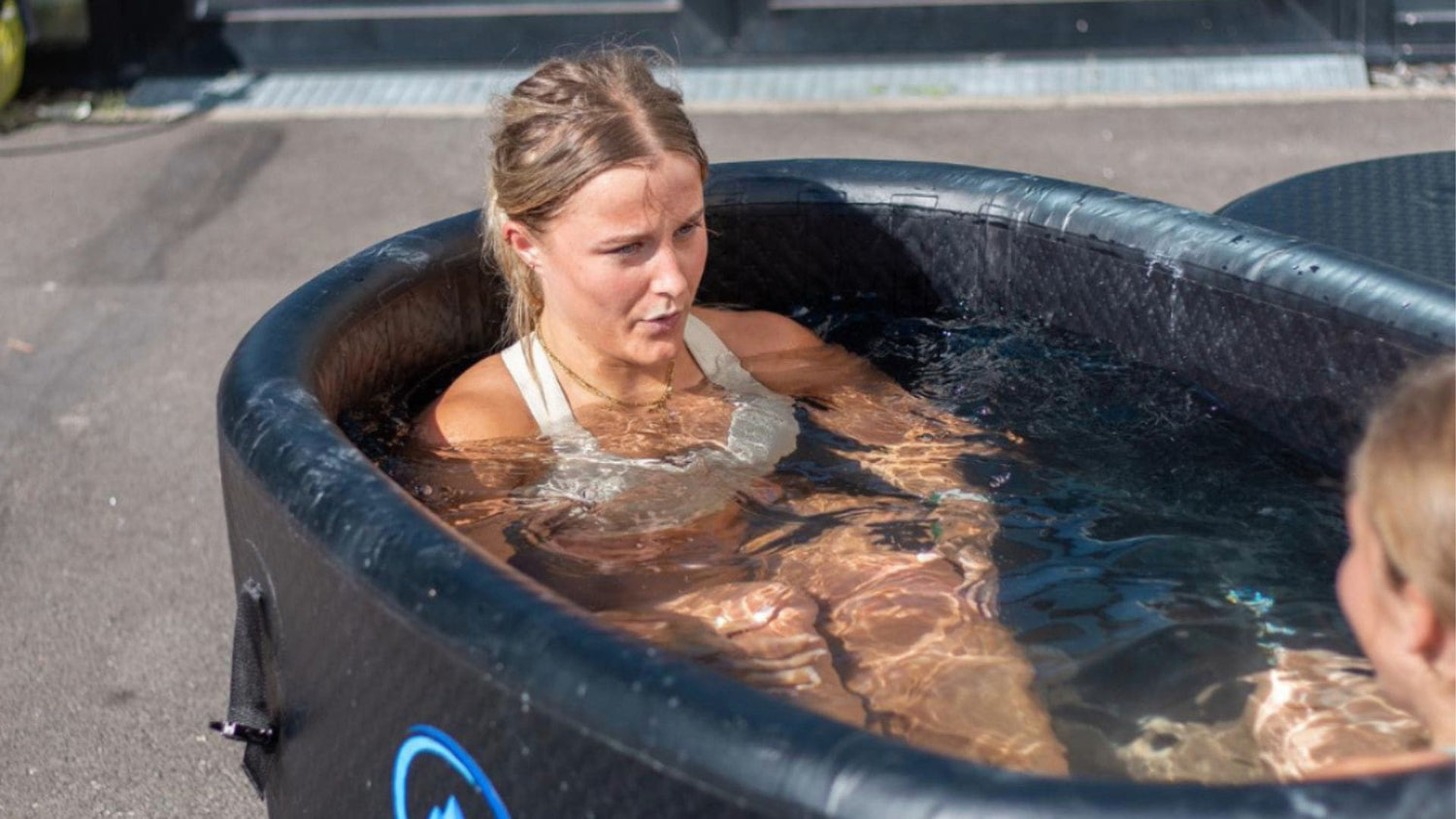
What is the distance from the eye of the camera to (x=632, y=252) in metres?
2.39

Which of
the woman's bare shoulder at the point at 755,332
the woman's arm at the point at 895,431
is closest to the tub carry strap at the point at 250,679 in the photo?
the woman's arm at the point at 895,431

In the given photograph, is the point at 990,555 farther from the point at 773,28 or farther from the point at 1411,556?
the point at 773,28

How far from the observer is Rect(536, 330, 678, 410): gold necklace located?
2623 mm

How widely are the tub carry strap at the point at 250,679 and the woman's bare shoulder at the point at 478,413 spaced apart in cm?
54

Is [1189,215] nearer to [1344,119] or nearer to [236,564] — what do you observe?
[236,564]

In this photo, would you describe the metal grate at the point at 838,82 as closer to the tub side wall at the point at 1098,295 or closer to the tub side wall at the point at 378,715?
the tub side wall at the point at 1098,295

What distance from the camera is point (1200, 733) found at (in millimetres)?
1912

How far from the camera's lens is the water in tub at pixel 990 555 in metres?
1.94

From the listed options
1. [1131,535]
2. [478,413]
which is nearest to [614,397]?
[478,413]

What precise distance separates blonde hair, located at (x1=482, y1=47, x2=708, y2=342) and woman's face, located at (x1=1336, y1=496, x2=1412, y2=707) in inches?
47.3

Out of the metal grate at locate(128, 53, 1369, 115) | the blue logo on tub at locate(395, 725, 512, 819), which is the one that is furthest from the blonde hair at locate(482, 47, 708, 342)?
the metal grate at locate(128, 53, 1369, 115)

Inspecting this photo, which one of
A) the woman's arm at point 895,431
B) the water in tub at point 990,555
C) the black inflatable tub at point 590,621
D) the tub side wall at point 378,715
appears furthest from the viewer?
the woman's arm at point 895,431

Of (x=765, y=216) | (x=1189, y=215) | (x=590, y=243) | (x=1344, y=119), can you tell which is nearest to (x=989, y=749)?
(x=590, y=243)

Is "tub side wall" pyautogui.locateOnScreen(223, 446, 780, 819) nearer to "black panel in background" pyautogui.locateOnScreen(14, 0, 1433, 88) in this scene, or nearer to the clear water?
the clear water
